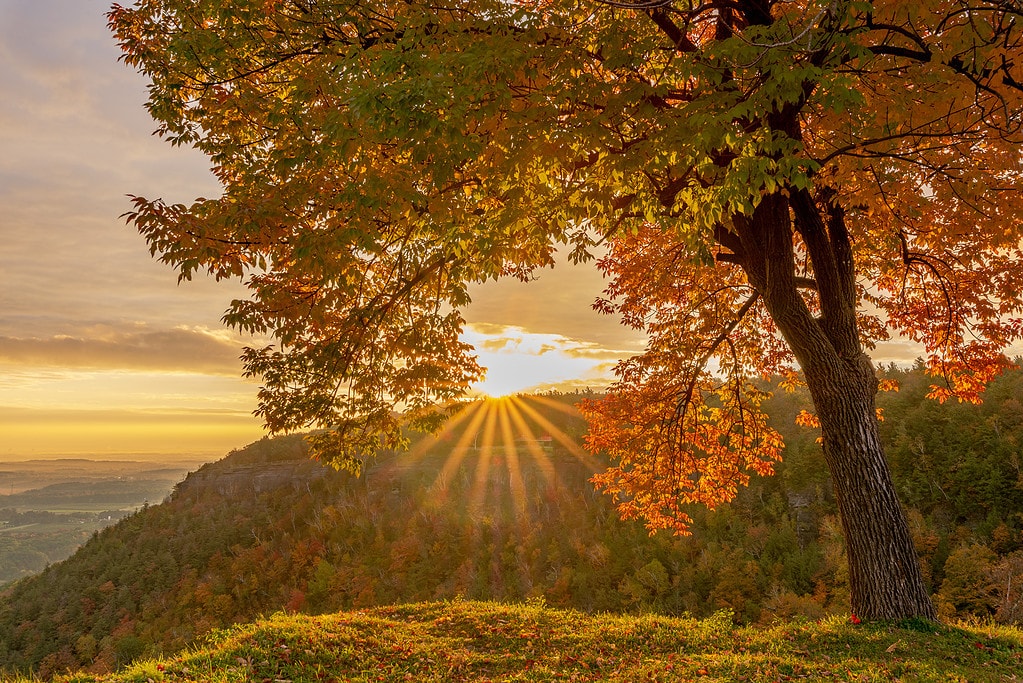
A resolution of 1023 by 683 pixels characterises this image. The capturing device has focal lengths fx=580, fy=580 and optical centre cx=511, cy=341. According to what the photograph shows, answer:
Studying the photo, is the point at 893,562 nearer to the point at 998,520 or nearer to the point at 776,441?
the point at 776,441

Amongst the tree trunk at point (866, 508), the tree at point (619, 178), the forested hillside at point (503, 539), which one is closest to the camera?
the tree at point (619, 178)

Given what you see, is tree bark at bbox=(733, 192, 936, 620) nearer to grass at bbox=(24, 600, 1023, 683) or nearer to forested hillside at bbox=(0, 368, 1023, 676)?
grass at bbox=(24, 600, 1023, 683)

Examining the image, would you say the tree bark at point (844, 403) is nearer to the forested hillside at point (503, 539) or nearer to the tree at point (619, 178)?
the tree at point (619, 178)

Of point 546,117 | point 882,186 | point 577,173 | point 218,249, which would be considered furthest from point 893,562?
point 218,249

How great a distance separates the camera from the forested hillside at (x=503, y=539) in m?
19.2

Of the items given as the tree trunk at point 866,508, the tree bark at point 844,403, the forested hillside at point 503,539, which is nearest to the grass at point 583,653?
the tree trunk at point 866,508

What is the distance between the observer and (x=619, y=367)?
13453mm

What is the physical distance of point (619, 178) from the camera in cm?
660

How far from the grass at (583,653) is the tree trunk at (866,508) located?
1.38 feet

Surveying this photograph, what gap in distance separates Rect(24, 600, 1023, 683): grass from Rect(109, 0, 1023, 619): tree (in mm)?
1132

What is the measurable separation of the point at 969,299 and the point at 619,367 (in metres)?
7.24

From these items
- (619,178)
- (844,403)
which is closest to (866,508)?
(844,403)

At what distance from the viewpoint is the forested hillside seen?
757 inches

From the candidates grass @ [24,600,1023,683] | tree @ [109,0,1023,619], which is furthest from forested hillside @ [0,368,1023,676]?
tree @ [109,0,1023,619]
